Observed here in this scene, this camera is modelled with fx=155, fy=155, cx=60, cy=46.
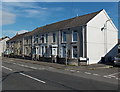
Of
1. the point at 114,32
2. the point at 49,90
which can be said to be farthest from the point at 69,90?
the point at 114,32

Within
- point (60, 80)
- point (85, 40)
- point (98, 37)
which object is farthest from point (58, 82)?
point (98, 37)

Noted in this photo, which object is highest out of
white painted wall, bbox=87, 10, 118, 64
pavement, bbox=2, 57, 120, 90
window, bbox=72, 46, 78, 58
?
white painted wall, bbox=87, 10, 118, 64

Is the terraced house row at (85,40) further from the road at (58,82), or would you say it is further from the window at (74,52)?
the road at (58,82)

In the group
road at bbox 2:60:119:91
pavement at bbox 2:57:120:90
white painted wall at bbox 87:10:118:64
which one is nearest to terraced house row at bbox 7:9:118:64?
white painted wall at bbox 87:10:118:64

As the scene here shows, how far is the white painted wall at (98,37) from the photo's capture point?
71.9 feet

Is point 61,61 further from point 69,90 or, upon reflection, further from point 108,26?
point 69,90

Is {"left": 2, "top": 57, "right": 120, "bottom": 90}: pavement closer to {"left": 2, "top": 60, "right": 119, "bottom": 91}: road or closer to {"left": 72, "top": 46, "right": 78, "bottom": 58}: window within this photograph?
{"left": 2, "top": 60, "right": 119, "bottom": 91}: road

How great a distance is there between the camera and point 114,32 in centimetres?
2642

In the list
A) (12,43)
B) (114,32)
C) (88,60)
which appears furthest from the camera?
(12,43)

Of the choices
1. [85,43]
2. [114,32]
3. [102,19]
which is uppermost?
[102,19]

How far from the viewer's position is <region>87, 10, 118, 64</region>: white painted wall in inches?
863

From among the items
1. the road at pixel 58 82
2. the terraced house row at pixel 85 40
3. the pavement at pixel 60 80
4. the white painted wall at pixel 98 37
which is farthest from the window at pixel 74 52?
the road at pixel 58 82

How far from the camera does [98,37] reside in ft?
76.6

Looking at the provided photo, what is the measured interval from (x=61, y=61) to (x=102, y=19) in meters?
9.11
